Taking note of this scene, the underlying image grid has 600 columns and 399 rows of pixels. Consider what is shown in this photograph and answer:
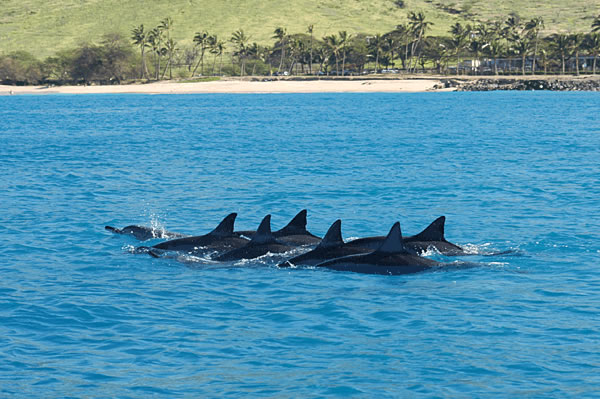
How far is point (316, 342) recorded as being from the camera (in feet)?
49.7

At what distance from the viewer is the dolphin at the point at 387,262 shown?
19547 mm

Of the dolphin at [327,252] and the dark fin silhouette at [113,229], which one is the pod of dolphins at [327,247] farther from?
the dark fin silhouette at [113,229]

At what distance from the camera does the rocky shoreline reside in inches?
6786

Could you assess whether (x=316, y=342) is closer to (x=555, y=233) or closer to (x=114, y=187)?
(x=555, y=233)

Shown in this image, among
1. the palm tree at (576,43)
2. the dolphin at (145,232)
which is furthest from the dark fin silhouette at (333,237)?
the palm tree at (576,43)

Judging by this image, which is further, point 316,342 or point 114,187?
point 114,187

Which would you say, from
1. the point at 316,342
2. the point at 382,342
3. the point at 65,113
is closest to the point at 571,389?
the point at 382,342

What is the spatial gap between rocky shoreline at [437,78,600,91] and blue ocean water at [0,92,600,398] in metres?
136

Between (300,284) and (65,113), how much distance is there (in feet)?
340

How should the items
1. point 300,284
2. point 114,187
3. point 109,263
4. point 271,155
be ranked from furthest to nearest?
point 271,155, point 114,187, point 109,263, point 300,284

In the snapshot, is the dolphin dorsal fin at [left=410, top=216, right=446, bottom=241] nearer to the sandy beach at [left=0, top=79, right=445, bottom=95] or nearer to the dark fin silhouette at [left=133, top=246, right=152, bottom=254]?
the dark fin silhouette at [left=133, top=246, right=152, bottom=254]

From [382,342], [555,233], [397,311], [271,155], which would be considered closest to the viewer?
[382,342]

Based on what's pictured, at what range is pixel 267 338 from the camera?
50.4ft

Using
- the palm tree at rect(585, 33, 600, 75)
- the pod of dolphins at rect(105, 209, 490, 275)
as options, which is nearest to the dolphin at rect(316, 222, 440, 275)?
the pod of dolphins at rect(105, 209, 490, 275)
